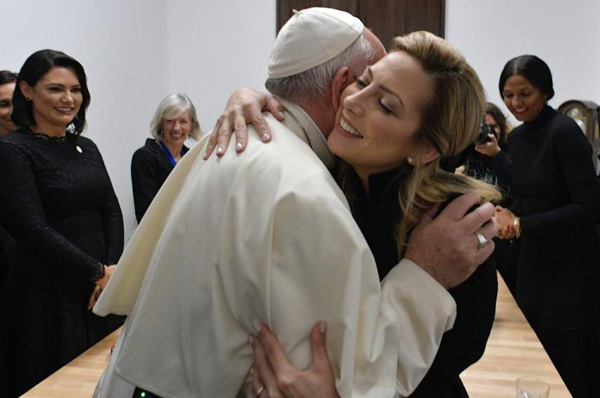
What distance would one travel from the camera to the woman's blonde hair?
51.2 inches

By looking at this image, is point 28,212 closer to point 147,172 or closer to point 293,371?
point 293,371

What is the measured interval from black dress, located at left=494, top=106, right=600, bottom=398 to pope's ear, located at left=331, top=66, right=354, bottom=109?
1.89 meters

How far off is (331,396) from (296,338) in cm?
12

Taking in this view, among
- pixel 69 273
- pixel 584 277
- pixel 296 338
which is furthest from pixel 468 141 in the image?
pixel 584 277

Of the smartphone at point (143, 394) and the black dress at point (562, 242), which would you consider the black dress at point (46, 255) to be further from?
the black dress at point (562, 242)

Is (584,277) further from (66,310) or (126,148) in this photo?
(126,148)

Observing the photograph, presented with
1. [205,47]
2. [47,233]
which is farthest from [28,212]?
[205,47]

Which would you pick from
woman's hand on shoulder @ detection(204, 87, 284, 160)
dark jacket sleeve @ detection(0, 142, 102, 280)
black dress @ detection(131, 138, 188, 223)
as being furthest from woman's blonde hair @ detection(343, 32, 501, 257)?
black dress @ detection(131, 138, 188, 223)

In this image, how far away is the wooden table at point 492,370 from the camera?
1805mm

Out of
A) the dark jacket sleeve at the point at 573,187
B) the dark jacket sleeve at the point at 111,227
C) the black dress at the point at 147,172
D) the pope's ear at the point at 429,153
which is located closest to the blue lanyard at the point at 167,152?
the black dress at the point at 147,172

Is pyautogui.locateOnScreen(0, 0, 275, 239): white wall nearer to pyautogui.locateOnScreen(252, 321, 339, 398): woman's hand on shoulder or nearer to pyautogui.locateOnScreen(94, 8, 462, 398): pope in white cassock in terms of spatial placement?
pyautogui.locateOnScreen(94, 8, 462, 398): pope in white cassock

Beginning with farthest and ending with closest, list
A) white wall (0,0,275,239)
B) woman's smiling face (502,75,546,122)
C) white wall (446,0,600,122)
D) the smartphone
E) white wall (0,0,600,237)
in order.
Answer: white wall (446,0,600,122) → white wall (0,0,600,237) → white wall (0,0,275,239) → woman's smiling face (502,75,546,122) → the smartphone

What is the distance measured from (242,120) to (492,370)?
4.04 ft

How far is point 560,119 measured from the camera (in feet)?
9.93
